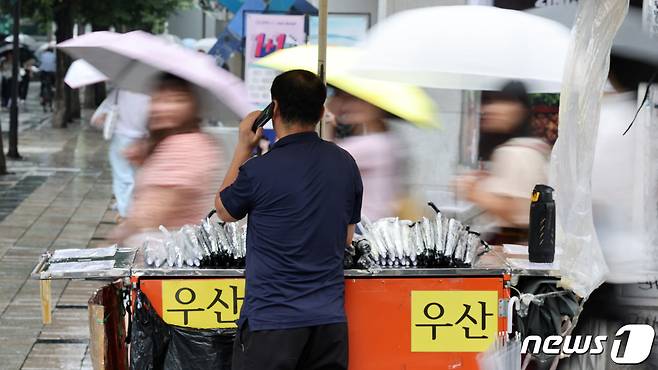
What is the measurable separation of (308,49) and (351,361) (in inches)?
148

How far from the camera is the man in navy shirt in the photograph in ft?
12.8

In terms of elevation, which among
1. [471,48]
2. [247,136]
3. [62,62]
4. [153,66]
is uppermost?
[471,48]

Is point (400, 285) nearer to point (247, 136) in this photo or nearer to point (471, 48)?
point (247, 136)

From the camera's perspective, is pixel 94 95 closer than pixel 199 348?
No

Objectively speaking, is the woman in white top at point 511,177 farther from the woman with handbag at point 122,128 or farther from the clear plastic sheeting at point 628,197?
the woman with handbag at point 122,128

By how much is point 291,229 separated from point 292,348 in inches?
17.1

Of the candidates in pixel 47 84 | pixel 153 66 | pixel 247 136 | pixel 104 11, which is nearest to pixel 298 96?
pixel 247 136

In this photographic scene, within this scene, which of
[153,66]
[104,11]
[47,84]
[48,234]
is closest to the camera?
[153,66]

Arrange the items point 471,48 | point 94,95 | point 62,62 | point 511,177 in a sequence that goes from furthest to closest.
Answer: point 94,95, point 62,62, point 471,48, point 511,177

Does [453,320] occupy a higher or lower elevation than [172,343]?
Result: higher

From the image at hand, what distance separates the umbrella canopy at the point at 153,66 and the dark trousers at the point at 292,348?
2.21 metres

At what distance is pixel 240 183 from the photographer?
155 inches

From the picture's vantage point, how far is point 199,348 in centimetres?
430

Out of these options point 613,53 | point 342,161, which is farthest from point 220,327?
point 613,53
